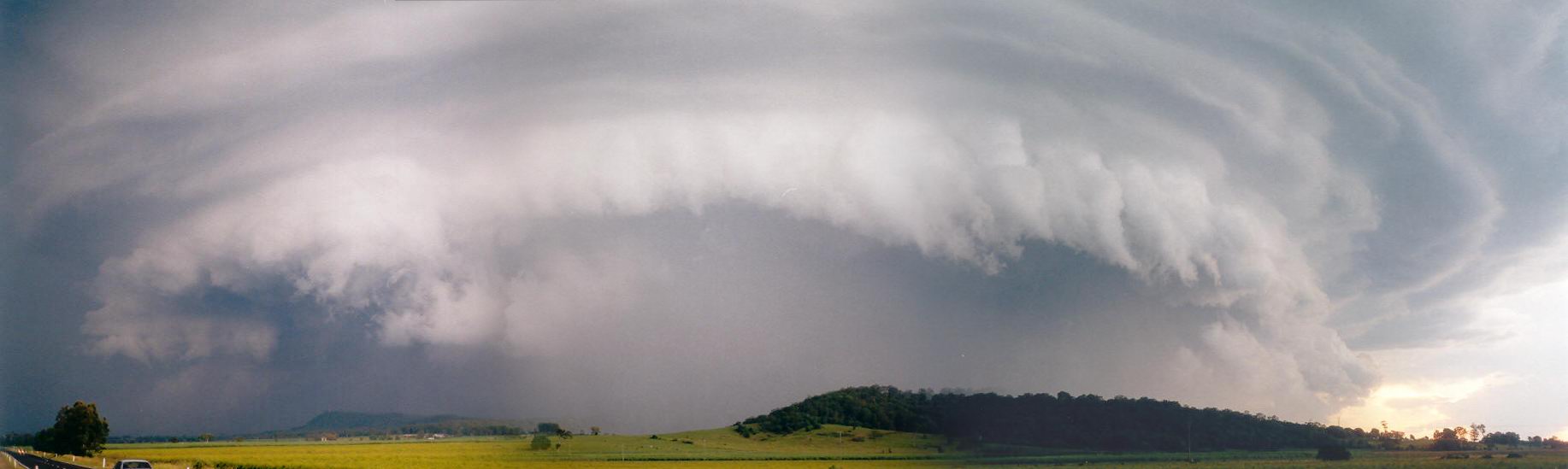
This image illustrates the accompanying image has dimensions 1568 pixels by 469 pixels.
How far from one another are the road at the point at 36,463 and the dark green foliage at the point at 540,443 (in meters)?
12.3

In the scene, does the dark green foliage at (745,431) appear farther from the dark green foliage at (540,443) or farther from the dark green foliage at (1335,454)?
the dark green foliage at (1335,454)

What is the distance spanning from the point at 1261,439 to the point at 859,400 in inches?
607

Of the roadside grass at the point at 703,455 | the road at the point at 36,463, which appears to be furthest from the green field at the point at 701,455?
the road at the point at 36,463

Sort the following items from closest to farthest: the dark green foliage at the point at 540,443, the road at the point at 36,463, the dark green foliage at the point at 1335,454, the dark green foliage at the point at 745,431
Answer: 1. the road at the point at 36,463
2. the dark green foliage at the point at 1335,454
3. the dark green foliage at the point at 540,443
4. the dark green foliage at the point at 745,431

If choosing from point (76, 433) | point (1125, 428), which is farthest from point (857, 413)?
point (76, 433)

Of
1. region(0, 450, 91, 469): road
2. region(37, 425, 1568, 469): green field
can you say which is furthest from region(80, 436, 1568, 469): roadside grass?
region(0, 450, 91, 469): road

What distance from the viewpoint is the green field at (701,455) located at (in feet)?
96.3

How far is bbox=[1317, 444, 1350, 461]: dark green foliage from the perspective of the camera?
30.9m

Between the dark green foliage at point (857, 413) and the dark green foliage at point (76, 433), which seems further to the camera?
the dark green foliage at point (857, 413)

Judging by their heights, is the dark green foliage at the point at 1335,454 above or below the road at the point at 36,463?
above

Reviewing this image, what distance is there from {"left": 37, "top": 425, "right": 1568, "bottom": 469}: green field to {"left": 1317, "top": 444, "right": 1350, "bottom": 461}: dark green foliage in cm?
35

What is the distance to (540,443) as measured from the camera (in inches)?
1254

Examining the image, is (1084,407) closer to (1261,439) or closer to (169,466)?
(1261,439)

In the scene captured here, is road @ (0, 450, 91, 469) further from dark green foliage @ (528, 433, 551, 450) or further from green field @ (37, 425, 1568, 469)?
dark green foliage @ (528, 433, 551, 450)
